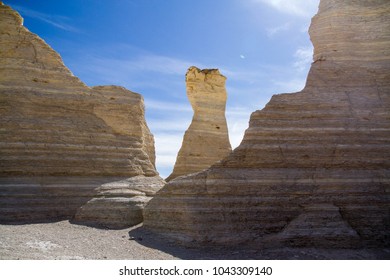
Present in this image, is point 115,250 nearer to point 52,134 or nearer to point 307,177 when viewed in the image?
point 307,177

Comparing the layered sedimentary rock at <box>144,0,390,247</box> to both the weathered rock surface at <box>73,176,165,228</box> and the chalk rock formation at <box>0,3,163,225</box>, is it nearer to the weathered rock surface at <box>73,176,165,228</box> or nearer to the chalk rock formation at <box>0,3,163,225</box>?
the weathered rock surface at <box>73,176,165,228</box>

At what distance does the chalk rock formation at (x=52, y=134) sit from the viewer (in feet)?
44.2

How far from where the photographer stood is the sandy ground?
899cm

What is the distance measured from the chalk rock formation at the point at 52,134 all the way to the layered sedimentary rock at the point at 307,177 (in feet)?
12.0

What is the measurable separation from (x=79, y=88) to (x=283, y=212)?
9697 mm

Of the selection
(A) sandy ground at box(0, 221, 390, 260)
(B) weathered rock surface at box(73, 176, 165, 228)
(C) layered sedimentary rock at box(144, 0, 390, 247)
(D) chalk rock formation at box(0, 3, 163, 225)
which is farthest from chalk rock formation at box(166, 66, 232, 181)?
(A) sandy ground at box(0, 221, 390, 260)

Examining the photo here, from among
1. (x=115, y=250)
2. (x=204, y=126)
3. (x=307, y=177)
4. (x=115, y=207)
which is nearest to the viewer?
(x=115, y=250)

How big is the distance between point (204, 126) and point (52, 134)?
13.4m

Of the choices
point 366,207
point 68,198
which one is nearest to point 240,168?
point 366,207

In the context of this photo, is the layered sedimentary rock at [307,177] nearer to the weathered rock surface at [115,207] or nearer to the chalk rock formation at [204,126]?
the weathered rock surface at [115,207]

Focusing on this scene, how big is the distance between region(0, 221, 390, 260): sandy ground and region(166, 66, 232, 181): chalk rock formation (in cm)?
1351

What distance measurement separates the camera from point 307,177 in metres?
10.8

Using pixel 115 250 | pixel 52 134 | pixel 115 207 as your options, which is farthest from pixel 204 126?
pixel 115 250

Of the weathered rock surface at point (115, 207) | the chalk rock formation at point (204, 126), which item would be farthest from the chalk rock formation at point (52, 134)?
the chalk rock formation at point (204, 126)
